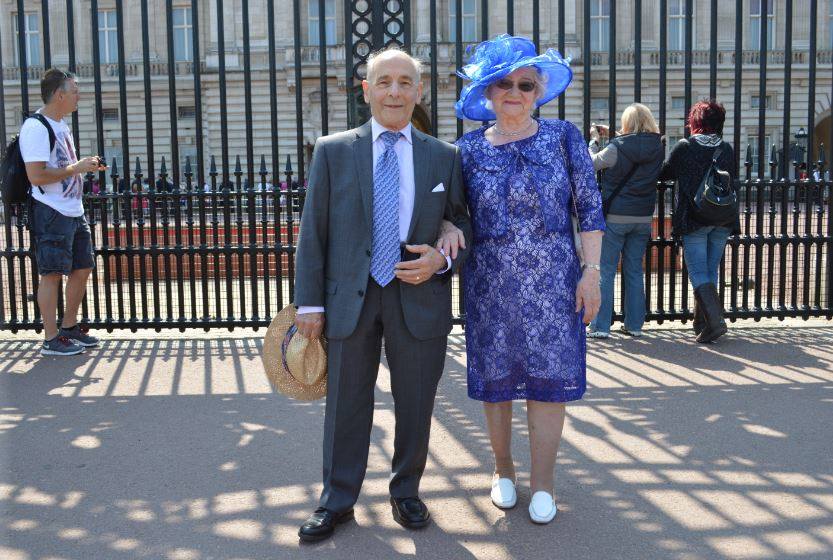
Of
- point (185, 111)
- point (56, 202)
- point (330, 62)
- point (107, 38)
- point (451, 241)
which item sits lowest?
point (451, 241)

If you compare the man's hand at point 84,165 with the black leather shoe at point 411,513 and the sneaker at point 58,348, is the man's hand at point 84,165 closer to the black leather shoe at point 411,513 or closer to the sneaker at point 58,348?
the sneaker at point 58,348

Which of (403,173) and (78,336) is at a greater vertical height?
(403,173)

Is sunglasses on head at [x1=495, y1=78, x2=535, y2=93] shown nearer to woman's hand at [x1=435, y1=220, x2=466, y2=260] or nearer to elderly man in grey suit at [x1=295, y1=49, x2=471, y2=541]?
elderly man in grey suit at [x1=295, y1=49, x2=471, y2=541]

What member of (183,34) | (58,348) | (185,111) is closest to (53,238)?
(58,348)

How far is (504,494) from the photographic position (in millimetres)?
3619

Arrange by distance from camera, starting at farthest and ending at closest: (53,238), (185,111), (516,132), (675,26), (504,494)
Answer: (675,26)
(185,111)
(53,238)
(504,494)
(516,132)

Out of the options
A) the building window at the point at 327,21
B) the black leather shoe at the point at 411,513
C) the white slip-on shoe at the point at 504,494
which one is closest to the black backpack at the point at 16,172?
the black leather shoe at the point at 411,513

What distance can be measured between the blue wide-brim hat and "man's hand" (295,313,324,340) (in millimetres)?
1062

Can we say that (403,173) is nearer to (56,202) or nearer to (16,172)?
(56,202)

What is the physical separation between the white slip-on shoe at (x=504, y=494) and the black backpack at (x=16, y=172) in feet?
13.7

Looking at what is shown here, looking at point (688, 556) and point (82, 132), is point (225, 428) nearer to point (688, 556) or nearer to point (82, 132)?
point (688, 556)

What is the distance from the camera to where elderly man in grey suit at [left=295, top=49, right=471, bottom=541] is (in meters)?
3.29

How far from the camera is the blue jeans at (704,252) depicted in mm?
6664

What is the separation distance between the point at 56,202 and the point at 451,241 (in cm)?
397
